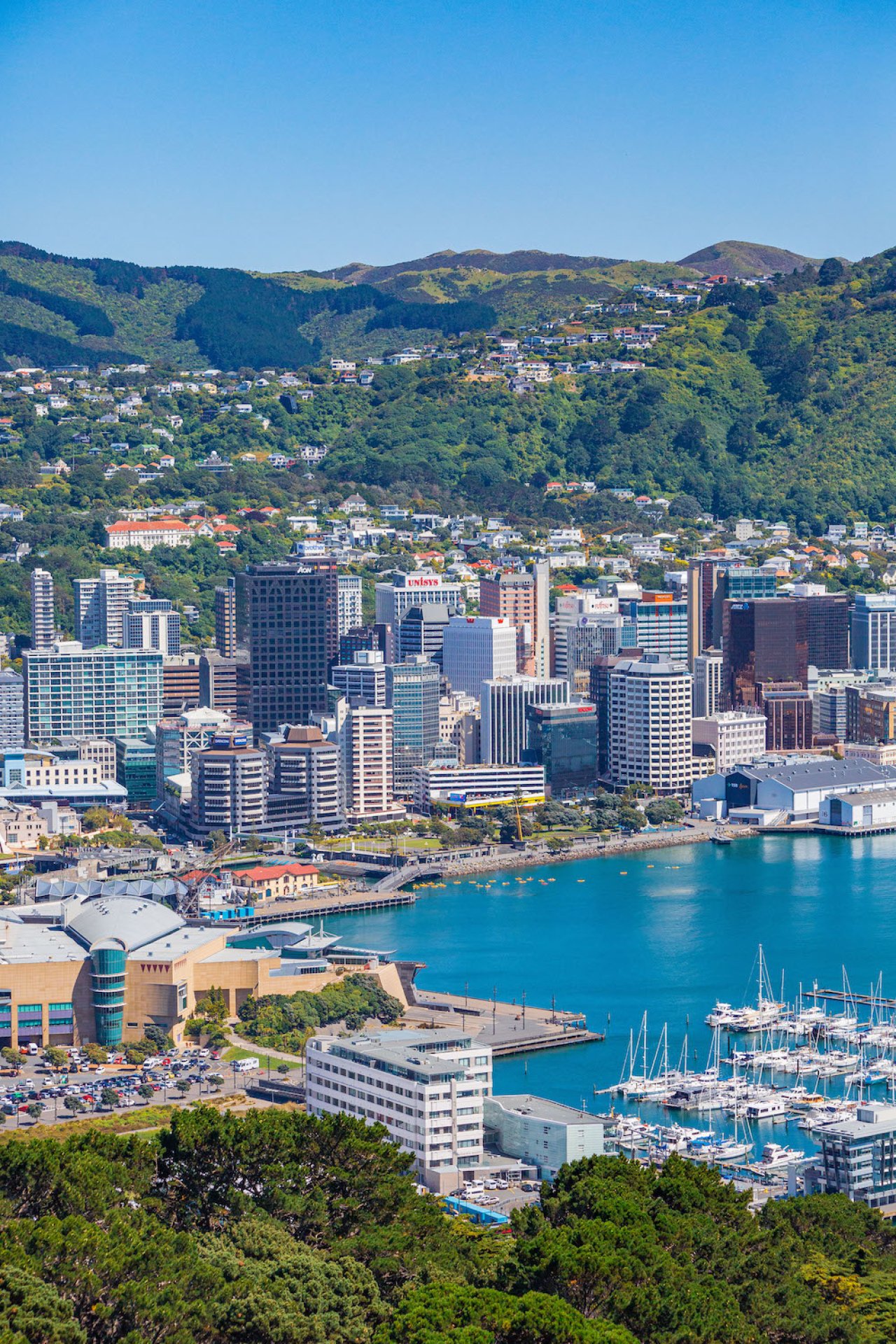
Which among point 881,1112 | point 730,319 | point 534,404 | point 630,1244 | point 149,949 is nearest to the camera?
point 630,1244

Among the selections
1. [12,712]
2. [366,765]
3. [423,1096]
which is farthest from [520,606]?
[423,1096]

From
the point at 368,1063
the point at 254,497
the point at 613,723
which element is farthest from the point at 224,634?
the point at 368,1063

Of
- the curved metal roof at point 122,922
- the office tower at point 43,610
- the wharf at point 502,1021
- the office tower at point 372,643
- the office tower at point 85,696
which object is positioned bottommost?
the wharf at point 502,1021

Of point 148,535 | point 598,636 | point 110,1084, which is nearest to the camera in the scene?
point 110,1084

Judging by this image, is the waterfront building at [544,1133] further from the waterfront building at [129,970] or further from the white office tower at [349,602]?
the white office tower at [349,602]

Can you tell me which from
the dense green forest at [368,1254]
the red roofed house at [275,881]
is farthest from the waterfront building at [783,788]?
the dense green forest at [368,1254]

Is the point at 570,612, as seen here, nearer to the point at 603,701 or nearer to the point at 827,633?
the point at 827,633

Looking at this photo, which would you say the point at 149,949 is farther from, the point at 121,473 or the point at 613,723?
the point at 121,473
